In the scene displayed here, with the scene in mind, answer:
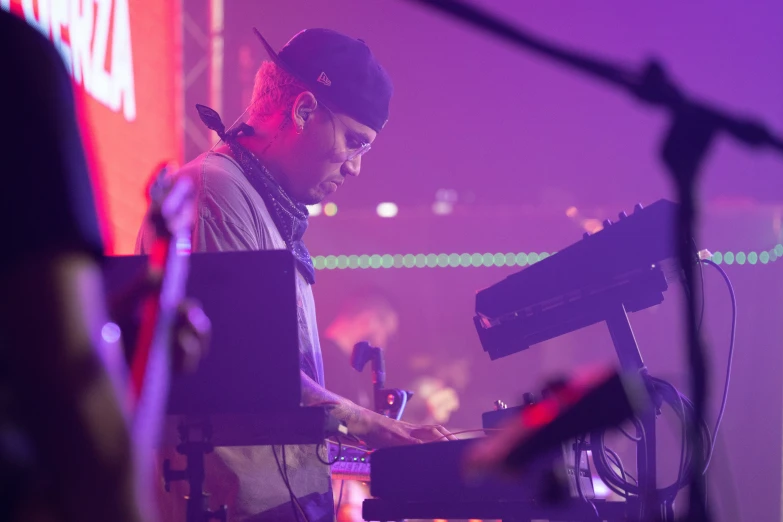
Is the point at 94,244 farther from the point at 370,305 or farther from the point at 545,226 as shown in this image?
the point at 545,226

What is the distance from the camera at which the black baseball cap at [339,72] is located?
3182mm

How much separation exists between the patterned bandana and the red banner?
4.58 ft

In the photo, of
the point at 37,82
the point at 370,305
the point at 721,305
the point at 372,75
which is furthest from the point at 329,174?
the point at 721,305

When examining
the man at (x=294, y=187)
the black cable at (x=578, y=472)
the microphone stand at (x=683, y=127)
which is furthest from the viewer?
the man at (x=294, y=187)

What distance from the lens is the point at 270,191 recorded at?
294 cm

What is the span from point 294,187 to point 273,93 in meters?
0.38

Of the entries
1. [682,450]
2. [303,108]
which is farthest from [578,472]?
[303,108]

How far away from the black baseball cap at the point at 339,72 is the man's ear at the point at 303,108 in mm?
29

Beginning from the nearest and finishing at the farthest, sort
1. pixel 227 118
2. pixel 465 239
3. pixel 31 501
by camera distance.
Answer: pixel 31 501
pixel 227 118
pixel 465 239

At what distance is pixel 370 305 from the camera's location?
6.84 meters

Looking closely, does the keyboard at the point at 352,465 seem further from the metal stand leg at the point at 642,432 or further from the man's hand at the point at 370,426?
the metal stand leg at the point at 642,432

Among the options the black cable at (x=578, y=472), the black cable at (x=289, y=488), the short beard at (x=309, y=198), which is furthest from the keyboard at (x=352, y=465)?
the short beard at (x=309, y=198)

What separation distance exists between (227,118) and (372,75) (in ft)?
12.3

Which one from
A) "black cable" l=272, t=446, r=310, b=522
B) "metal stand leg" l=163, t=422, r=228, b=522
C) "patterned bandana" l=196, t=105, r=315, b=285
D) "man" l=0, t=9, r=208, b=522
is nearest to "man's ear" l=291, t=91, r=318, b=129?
"patterned bandana" l=196, t=105, r=315, b=285
